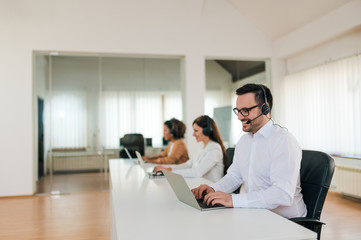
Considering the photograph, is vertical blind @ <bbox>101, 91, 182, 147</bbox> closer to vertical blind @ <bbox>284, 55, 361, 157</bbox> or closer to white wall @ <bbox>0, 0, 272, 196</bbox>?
white wall @ <bbox>0, 0, 272, 196</bbox>

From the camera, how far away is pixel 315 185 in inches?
74.8

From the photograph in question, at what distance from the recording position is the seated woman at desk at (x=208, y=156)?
291cm

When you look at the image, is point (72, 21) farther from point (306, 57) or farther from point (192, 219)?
point (192, 219)

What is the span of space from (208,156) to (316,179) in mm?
1255

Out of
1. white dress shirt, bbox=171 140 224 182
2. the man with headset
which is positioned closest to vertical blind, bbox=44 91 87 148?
white dress shirt, bbox=171 140 224 182

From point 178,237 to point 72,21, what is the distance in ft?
18.0

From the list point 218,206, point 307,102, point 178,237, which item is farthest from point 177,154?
point 307,102

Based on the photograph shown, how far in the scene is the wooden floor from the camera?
364cm

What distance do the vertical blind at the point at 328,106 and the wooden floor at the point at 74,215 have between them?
0.96 metres

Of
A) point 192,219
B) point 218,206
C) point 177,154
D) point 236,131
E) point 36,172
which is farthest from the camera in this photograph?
point 236,131

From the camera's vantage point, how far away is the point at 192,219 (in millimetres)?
1566

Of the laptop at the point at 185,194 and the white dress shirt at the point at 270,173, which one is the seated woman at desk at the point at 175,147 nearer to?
the white dress shirt at the point at 270,173

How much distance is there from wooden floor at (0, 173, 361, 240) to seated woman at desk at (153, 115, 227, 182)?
138 cm

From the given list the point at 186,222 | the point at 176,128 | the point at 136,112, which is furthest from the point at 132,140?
the point at 186,222
